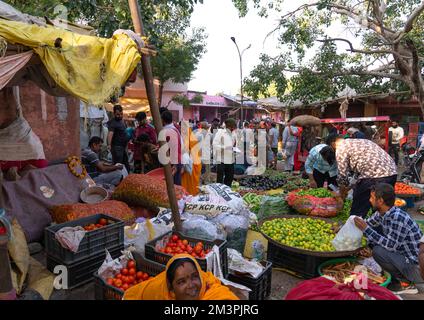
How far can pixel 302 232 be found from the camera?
4.40 m

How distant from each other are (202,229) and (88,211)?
161cm

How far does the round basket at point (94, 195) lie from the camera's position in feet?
16.9

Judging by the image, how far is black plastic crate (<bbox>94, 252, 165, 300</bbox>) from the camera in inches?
113

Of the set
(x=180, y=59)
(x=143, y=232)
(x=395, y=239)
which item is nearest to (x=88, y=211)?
(x=143, y=232)

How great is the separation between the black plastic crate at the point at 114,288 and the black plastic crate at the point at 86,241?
515mm

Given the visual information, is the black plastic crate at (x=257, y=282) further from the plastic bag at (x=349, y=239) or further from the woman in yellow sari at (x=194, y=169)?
the woman in yellow sari at (x=194, y=169)

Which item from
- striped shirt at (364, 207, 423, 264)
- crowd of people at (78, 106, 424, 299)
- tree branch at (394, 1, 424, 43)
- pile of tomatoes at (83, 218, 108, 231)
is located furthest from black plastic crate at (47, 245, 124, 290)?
tree branch at (394, 1, 424, 43)

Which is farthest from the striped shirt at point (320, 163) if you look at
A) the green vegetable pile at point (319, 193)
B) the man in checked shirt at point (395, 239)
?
the man in checked shirt at point (395, 239)

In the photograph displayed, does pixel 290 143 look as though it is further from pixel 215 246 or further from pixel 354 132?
pixel 215 246

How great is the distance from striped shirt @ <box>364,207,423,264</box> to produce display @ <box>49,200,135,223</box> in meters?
3.27

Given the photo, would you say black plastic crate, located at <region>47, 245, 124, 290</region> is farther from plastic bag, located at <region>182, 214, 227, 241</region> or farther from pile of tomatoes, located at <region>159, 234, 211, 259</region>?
plastic bag, located at <region>182, 214, 227, 241</region>
